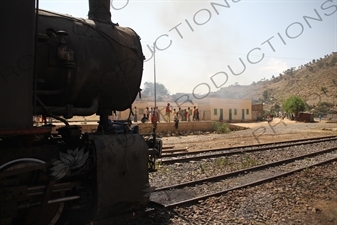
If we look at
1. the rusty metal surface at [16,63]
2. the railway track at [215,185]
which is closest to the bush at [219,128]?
the railway track at [215,185]

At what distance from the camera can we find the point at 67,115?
4.07 metres

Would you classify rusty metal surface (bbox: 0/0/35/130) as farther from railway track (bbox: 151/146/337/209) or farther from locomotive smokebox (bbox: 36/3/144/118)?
railway track (bbox: 151/146/337/209)

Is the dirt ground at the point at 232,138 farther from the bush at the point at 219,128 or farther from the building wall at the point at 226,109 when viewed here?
A: the building wall at the point at 226,109

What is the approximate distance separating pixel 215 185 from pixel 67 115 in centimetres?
482

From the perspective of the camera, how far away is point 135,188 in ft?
13.9

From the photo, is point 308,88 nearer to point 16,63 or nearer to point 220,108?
point 220,108

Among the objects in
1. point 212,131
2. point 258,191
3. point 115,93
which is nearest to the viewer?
point 115,93

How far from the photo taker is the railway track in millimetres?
6344

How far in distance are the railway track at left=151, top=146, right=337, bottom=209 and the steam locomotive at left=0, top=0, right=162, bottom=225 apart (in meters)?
1.63

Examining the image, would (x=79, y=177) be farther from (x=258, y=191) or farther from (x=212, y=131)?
(x=212, y=131)

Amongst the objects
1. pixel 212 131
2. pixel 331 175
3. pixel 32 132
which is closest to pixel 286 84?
pixel 212 131

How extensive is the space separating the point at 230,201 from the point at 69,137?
378cm

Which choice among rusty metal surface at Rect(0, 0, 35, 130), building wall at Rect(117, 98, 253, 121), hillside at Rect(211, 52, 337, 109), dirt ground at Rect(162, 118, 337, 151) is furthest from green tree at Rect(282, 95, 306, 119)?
rusty metal surface at Rect(0, 0, 35, 130)

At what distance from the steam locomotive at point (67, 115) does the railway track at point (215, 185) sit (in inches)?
64.0
